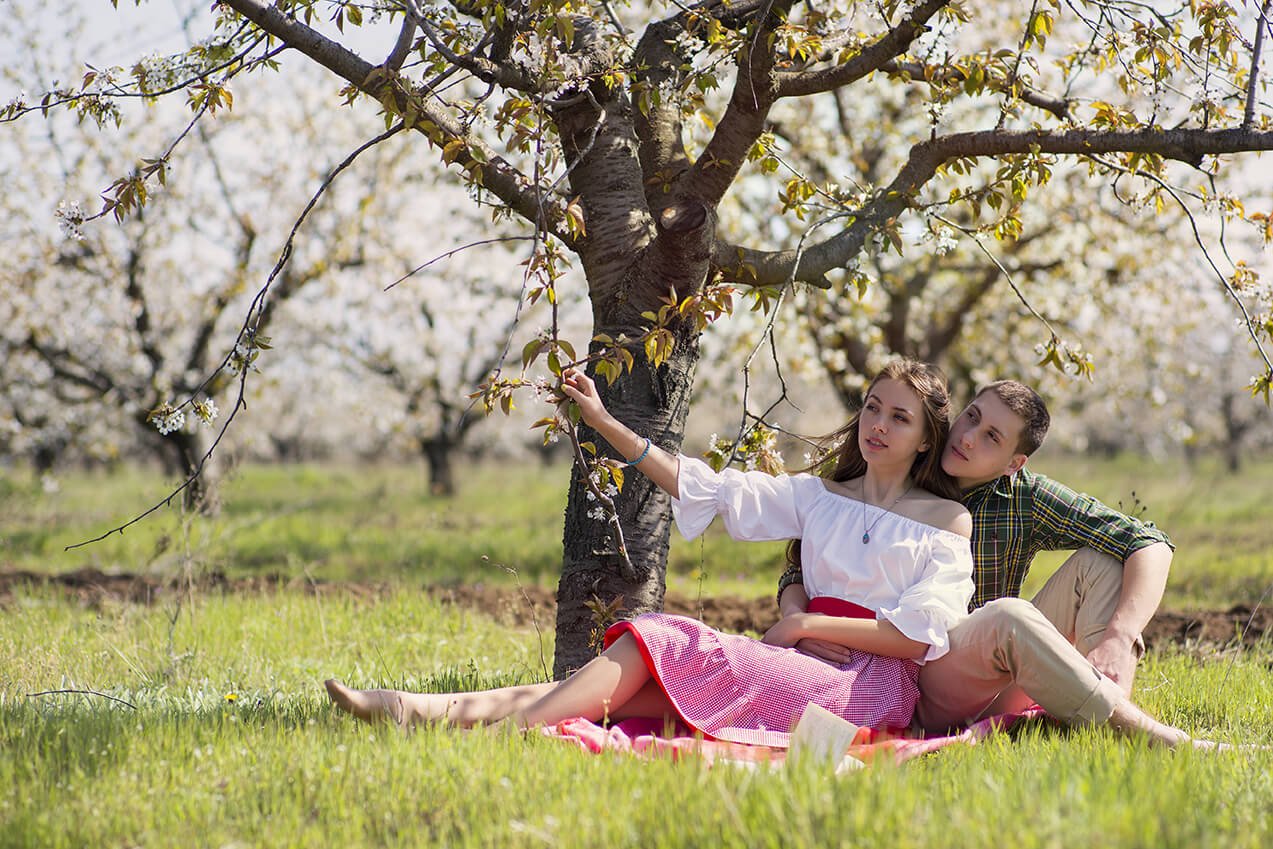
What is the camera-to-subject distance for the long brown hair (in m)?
3.63

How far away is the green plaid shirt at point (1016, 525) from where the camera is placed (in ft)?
12.1

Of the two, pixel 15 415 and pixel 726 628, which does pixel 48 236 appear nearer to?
pixel 15 415

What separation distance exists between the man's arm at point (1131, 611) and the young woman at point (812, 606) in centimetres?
43

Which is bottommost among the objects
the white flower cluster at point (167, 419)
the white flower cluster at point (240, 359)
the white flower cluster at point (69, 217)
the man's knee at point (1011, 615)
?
the man's knee at point (1011, 615)

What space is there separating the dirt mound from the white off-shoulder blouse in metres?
2.31

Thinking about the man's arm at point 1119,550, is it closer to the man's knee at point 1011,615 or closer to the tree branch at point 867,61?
the man's knee at point 1011,615

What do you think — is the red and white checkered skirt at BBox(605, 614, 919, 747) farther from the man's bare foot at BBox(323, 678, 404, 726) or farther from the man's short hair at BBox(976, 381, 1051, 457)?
the man's short hair at BBox(976, 381, 1051, 457)

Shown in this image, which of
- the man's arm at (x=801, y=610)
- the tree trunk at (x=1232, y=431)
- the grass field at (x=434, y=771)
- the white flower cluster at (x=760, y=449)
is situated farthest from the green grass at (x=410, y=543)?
the tree trunk at (x=1232, y=431)

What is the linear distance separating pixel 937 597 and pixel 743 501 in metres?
0.67

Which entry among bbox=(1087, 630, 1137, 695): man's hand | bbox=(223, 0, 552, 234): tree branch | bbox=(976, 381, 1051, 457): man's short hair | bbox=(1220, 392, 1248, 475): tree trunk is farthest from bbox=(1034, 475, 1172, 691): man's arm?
bbox=(1220, 392, 1248, 475): tree trunk

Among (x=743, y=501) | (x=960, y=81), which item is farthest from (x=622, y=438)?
(x=960, y=81)

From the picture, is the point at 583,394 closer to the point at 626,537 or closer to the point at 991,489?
the point at 626,537

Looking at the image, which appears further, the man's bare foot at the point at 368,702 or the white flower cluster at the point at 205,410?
the white flower cluster at the point at 205,410

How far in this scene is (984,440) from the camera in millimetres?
3629
